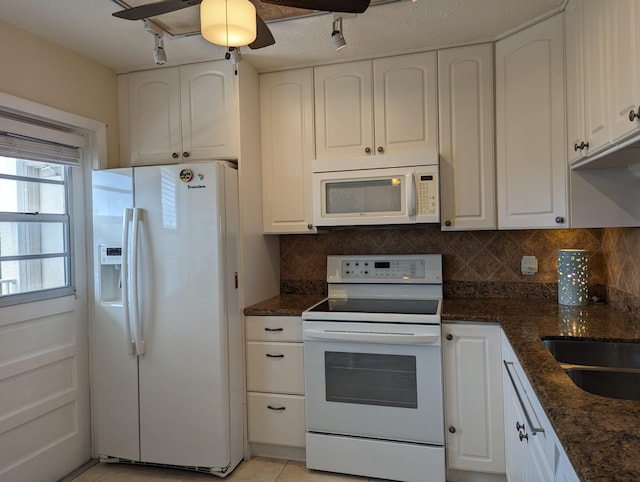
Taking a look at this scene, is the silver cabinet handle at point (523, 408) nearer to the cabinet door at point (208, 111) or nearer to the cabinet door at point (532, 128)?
the cabinet door at point (532, 128)

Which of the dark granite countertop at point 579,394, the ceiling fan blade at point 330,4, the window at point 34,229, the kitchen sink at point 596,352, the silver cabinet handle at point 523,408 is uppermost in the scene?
the ceiling fan blade at point 330,4

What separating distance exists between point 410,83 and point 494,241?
42.5 inches

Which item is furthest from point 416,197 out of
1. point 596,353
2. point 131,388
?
Answer: point 131,388

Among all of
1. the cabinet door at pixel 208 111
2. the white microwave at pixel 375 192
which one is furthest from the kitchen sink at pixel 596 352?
the cabinet door at pixel 208 111

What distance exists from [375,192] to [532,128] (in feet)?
2.85

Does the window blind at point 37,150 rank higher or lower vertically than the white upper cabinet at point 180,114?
lower

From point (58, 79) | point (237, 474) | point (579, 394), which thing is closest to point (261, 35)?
point (58, 79)

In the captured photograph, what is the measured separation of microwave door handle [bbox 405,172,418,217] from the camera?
231 centimetres

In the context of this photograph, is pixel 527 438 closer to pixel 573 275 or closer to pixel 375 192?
pixel 573 275

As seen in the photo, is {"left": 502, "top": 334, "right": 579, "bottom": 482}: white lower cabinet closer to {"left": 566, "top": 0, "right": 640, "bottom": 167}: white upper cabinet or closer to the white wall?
{"left": 566, "top": 0, "right": 640, "bottom": 167}: white upper cabinet

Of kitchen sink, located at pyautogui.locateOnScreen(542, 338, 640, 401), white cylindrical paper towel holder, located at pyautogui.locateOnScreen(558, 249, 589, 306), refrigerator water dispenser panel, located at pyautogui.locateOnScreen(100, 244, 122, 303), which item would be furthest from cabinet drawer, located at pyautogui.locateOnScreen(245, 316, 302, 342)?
white cylindrical paper towel holder, located at pyautogui.locateOnScreen(558, 249, 589, 306)

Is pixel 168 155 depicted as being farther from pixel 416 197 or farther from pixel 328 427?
pixel 328 427

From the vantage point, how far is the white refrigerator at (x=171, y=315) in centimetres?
223

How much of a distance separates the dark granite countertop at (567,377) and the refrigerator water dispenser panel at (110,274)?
75cm
